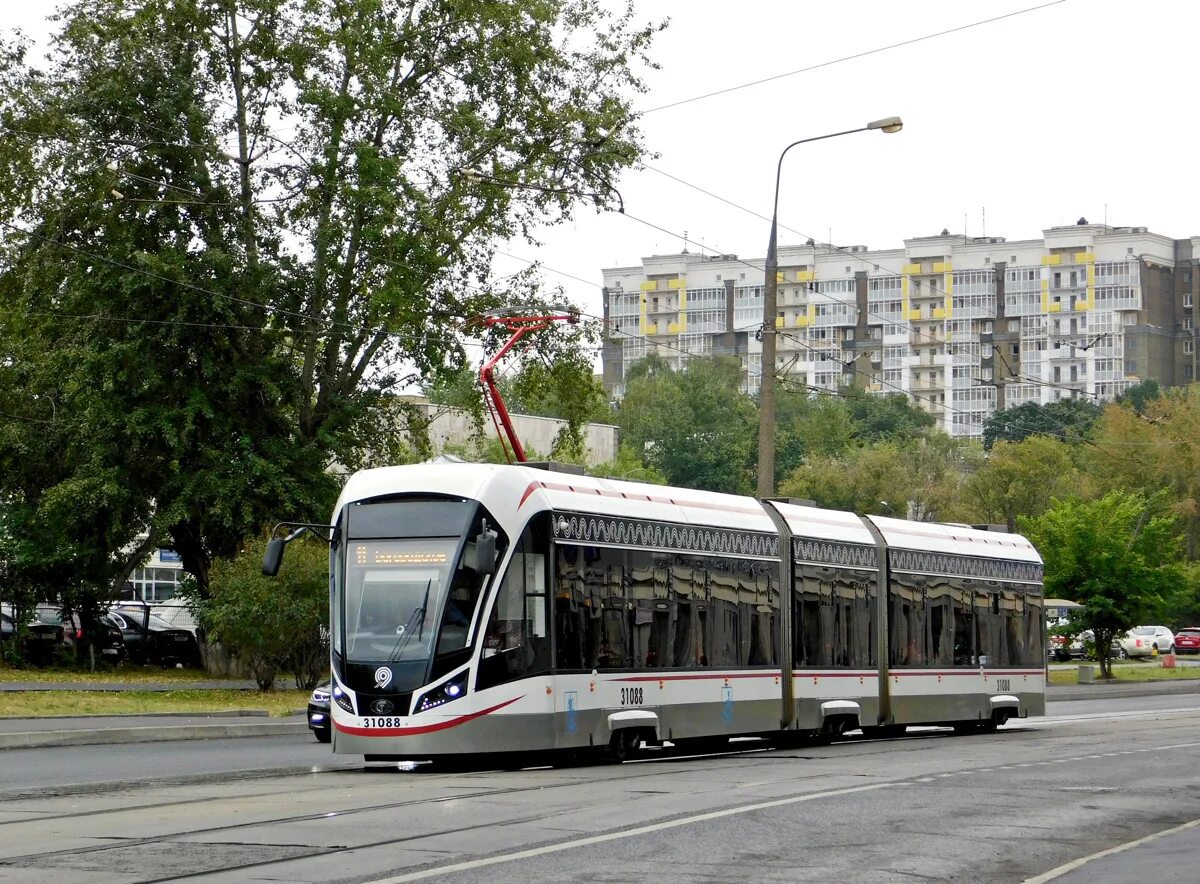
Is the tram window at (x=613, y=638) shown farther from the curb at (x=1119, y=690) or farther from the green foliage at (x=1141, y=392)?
the green foliage at (x=1141, y=392)

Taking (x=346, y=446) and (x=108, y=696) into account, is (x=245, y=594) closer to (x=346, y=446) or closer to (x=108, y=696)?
(x=108, y=696)

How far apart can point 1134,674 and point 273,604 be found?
33.6 m

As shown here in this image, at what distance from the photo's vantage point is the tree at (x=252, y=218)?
127ft

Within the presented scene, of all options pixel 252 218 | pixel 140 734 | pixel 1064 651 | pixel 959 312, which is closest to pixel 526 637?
pixel 140 734

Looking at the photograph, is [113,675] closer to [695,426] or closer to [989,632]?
[989,632]

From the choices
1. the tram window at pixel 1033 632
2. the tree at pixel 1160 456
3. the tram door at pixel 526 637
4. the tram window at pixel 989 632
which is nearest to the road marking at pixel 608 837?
the tram door at pixel 526 637

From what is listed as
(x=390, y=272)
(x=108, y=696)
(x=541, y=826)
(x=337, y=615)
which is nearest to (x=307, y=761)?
(x=337, y=615)

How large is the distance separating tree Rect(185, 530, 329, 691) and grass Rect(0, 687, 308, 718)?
1.10 meters

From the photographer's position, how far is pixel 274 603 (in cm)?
3466

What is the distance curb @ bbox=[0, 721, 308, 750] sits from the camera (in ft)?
75.8

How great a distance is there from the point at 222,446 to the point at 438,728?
23879 millimetres

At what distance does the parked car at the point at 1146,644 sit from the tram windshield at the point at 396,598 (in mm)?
59881

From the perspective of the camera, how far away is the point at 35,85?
3859cm

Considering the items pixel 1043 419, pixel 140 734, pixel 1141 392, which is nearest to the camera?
pixel 140 734
